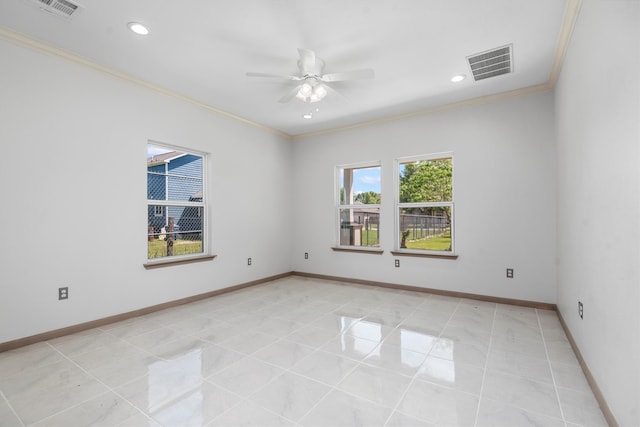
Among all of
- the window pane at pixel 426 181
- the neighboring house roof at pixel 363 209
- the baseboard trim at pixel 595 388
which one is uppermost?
the window pane at pixel 426 181

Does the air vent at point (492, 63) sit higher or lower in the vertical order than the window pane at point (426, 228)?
higher

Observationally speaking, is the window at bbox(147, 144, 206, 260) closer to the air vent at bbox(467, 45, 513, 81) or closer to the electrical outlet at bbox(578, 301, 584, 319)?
the air vent at bbox(467, 45, 513, 81)

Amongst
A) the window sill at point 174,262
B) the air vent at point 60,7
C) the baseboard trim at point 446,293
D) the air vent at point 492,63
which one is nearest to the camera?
the air vent at point 60,7

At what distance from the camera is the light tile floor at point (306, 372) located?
1753mm

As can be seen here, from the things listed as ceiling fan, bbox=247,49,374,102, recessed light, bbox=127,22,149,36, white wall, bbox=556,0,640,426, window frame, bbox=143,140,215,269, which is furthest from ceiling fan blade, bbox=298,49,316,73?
window frame, bbox=143,140,215,269

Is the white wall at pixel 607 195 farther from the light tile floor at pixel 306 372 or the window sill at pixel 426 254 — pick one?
the window sill at pixel 426 254

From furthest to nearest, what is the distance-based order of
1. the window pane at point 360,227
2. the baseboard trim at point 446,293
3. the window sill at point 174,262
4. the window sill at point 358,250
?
1. the window pane at point 360,227
2. the window sill at point 358,250
3. the baseboard trim at point 446,293
4. the window sill at point 174,262

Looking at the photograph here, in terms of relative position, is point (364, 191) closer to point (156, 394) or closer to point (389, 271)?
point (389, 271)

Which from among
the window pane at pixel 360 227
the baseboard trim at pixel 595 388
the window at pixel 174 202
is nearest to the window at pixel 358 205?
the window pane at pixel 360 227

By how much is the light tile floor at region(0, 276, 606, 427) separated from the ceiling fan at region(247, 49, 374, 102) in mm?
2452

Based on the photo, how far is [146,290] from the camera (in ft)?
11.7

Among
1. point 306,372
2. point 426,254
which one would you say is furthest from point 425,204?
point 306,372

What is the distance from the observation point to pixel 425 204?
15.1 feet

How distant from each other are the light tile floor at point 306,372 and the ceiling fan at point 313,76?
96.5 inches
